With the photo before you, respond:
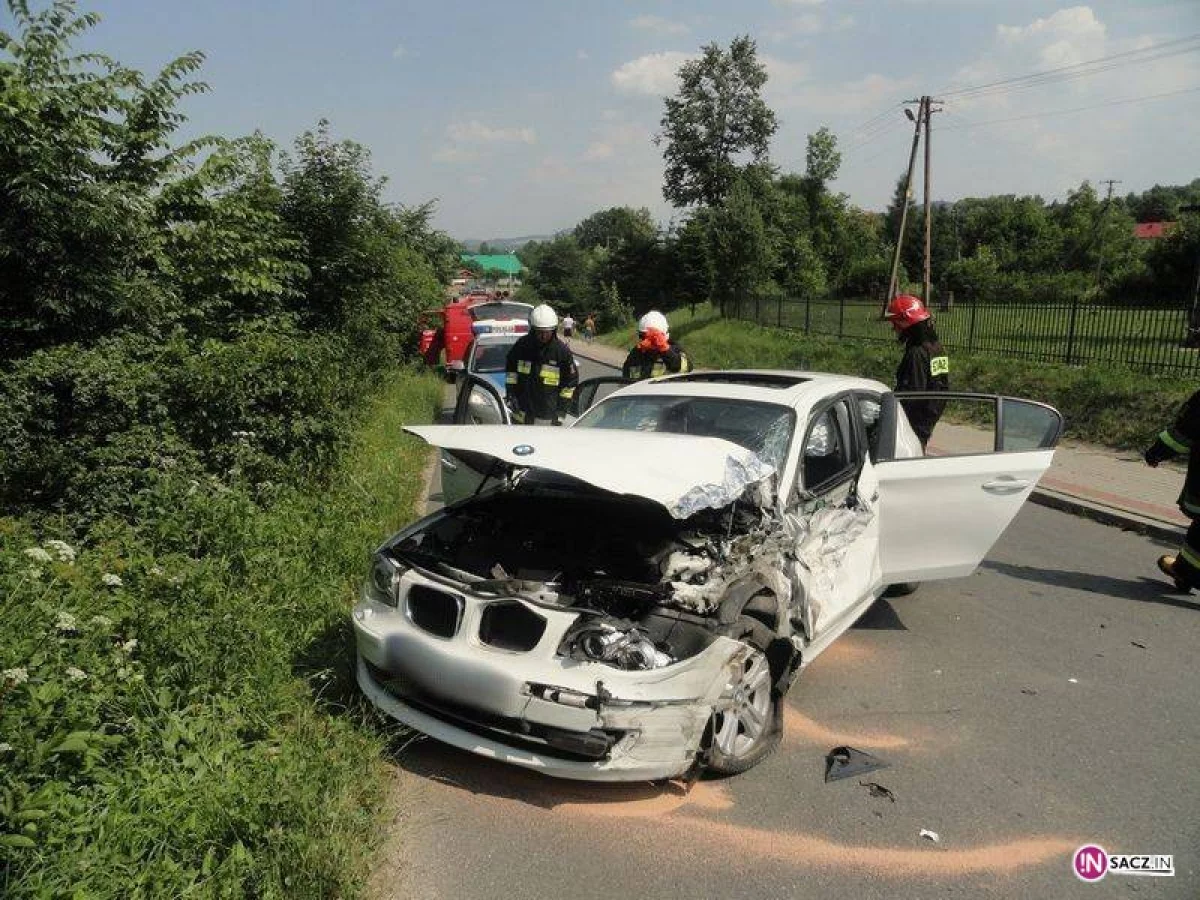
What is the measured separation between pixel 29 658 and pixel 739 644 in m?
2.65

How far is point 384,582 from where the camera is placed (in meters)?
3.69

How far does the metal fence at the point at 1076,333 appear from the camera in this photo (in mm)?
13195

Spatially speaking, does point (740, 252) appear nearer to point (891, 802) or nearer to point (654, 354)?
point (654, 354)

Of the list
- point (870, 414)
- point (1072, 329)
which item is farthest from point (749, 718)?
point (1072, 329)

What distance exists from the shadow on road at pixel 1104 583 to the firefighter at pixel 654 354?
321cm

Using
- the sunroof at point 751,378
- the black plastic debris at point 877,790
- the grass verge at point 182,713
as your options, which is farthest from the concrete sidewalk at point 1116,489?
the grass verge at point 182,713

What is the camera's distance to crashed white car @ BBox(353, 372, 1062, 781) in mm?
3105

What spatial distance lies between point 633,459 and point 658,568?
0.50m

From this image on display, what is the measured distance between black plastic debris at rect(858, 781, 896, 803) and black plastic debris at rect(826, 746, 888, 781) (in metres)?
0.07

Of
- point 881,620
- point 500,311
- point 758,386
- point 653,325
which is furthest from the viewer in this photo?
point 500,311

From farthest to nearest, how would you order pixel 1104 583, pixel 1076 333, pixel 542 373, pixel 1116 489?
pixel 1076 333 → pixel 1116 489 → pixel 542 373 → pixel 1104 583

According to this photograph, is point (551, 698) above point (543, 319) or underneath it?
underneath

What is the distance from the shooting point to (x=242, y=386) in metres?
5.94

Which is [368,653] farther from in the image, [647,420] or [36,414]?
[36,414]
